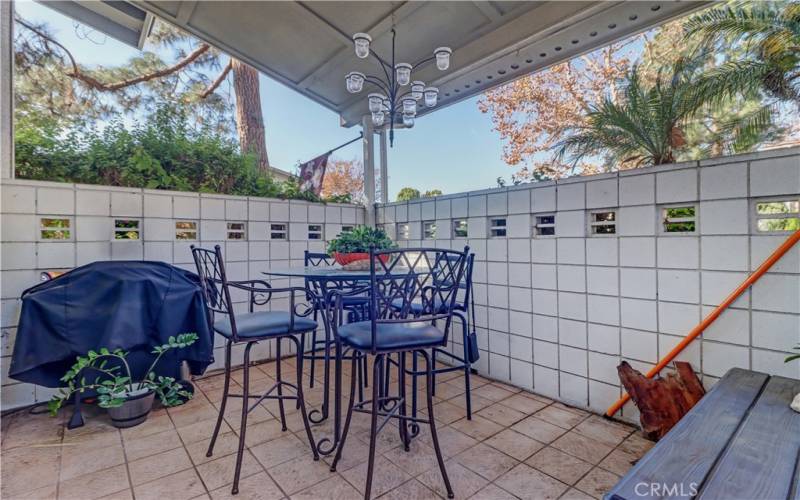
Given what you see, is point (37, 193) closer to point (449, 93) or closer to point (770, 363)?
point (449, 93)

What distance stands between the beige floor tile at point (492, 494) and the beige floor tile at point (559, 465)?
0.25m

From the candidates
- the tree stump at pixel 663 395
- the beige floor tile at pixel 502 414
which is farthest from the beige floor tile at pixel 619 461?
the beige floor tile at pixel 502 414

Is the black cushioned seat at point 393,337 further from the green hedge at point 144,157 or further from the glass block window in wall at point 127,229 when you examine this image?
the green hedge at point 144,157

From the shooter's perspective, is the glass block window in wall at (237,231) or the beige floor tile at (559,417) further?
the glass block window in wall at (237,231)

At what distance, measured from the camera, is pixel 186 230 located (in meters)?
2.72

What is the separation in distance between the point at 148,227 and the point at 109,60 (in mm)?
2460

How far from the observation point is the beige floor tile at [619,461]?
161 centimetres

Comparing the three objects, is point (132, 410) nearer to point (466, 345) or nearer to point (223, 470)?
point (223, 470)

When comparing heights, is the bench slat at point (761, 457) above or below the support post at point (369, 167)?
below

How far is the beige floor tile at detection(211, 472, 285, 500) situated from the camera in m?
1.44

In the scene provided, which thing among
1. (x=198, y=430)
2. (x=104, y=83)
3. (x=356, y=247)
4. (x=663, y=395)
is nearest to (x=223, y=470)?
(x=198, y=430)

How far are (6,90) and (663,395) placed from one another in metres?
4.23

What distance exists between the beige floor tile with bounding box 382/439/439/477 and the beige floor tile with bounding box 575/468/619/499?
640 millimetres

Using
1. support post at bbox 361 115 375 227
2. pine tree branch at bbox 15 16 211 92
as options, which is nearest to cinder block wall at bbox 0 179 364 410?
support post at bbox 361 115 375 227
